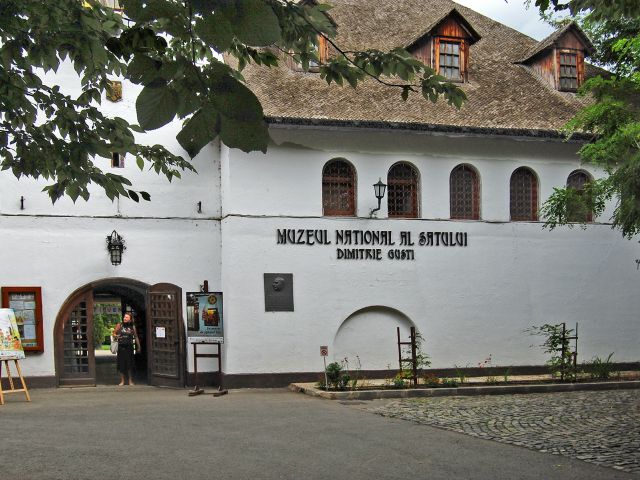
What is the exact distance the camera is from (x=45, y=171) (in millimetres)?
7969

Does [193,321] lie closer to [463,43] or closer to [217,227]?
[217,227]

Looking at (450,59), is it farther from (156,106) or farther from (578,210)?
(156,106)

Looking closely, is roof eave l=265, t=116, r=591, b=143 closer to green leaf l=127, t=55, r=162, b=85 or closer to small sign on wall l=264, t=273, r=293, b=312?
small sign on wall l=264, t=273, r=293, b=312

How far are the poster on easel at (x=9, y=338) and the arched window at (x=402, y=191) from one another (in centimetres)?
871

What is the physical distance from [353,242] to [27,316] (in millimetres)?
7121

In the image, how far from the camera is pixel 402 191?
21.7 meters

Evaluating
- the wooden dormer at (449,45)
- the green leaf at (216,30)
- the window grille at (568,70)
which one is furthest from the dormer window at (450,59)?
the green leaf at (216,30)

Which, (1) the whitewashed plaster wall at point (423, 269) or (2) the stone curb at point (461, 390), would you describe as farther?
(1) the whitewashed plaster wall at point (423, 269)

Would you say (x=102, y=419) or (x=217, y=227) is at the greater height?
(x=217, y=227)

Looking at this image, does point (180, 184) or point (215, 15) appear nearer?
point (215, 15)

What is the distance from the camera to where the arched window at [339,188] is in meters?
21.1

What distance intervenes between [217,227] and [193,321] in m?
2.80

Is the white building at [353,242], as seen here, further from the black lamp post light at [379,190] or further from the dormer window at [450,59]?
the black lamp post light at [379,190]

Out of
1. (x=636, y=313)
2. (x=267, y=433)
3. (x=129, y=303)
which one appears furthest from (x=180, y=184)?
(x=636, y=313)
